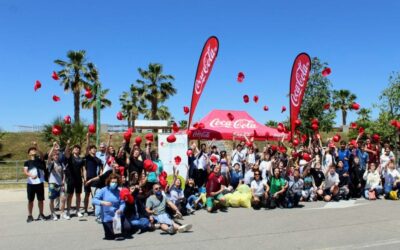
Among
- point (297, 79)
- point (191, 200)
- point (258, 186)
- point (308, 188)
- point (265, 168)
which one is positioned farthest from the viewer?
point (297, 79)

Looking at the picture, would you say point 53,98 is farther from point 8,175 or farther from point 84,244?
point 8,175

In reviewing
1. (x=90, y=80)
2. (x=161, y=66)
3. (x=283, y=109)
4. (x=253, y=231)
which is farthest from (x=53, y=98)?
(x=161, y=66)

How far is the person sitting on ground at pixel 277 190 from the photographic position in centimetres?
973

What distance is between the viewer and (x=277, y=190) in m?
9.80

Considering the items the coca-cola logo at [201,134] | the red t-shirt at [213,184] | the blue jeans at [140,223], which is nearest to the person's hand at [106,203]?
the blue jeans at [140,223]

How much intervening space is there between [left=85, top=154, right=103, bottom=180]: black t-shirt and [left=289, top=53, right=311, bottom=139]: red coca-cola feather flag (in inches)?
335

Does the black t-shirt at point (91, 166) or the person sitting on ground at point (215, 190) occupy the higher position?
the black t-shirt at point (91, 166)

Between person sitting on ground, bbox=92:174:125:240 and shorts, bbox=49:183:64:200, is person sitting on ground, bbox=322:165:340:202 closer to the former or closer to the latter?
person sitting on ground, bbox=92:174:125:240

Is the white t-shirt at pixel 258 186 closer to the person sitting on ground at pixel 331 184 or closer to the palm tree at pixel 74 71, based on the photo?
the person sitting on ground at pixel 331 184

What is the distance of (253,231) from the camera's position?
7129 millimetres

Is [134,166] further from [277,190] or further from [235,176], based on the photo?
[277,190]

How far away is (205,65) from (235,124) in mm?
3374

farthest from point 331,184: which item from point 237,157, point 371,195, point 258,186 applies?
point 237,157

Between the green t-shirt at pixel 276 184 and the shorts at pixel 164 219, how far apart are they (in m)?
3.56
